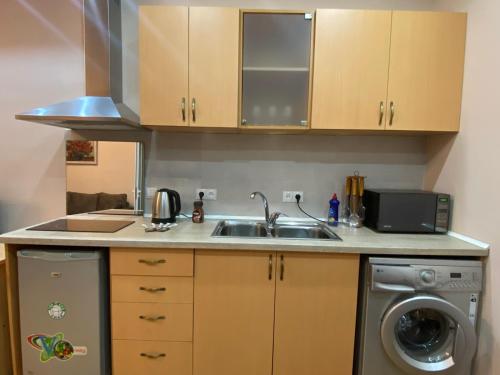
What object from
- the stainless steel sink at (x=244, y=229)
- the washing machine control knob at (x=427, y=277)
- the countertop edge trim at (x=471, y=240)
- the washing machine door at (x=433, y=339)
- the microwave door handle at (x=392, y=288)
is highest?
the countertop edge trim at (x=471, y=240)

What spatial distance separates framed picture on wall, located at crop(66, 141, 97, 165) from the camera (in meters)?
2.12

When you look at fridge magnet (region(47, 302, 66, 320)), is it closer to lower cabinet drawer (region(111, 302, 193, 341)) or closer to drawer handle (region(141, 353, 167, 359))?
lower cabinet drawer (region(111, 302, 193, 341))

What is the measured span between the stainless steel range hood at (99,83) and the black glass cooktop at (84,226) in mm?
655

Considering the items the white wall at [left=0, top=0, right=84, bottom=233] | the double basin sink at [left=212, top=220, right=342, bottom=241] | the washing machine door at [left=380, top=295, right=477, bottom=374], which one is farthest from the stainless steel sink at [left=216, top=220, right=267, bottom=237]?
the white wall at [left=0, top=0, right=84, bottom=233]

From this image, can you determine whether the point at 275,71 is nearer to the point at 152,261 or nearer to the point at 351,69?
the point at 351,69

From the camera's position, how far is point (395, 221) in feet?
5.89

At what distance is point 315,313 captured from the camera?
1537 millimetres

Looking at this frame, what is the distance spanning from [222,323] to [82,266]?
2.71 ft

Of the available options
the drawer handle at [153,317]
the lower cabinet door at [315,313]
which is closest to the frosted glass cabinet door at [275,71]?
the lower cabinet door at [315,313]

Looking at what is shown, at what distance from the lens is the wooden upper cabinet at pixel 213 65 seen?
1707mm

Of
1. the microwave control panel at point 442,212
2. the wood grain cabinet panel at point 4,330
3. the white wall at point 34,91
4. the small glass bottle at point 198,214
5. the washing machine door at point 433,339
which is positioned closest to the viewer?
the washing machine door at point 433,339

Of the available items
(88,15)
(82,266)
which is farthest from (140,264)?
(88,15)

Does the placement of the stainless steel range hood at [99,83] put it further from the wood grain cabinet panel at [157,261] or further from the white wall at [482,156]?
the white wall at [482,156]

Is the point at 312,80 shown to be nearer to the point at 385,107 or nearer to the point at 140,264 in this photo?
the point at 385,107
